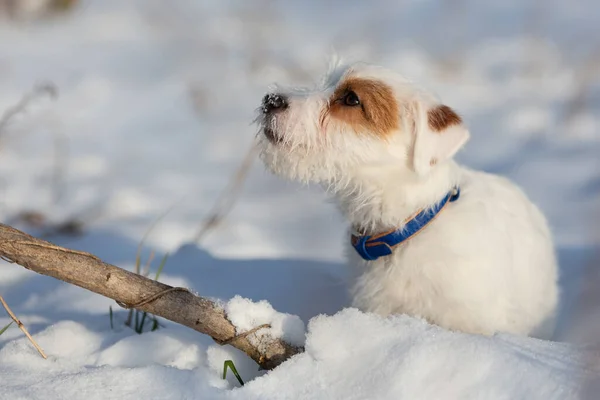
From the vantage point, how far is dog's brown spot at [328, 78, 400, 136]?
2883mm

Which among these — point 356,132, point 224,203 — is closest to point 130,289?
point 356,132

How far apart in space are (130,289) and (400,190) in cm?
120

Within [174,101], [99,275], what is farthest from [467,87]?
[99,275]

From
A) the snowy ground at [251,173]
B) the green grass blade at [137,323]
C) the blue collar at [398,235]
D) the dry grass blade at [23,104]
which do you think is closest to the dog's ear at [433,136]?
the blue collar at [398,235]

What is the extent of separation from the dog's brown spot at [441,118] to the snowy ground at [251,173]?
2.41 feet

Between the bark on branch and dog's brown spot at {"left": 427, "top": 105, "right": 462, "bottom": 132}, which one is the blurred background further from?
the bark on branch

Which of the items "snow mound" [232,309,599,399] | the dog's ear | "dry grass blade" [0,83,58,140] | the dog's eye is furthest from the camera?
"dry grass blade" [0,83,58,140]

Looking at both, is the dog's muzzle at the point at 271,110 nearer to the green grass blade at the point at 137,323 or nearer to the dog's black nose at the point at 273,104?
the dog's black nose at the point at 273,104

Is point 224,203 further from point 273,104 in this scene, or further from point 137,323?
point 273,104

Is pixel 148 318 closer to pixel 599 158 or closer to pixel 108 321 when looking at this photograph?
pixel 108 321

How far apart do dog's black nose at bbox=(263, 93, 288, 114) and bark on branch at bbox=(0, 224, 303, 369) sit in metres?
0.86

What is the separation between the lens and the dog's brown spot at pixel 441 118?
2838 millimetres

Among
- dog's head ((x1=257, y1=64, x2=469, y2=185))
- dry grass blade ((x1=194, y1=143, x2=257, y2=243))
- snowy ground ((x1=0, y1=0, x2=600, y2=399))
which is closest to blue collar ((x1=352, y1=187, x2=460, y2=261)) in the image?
dog's head ((x1=257, y1=64, x2=469, y2=185))

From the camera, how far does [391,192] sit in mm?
2951
